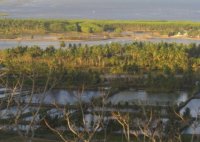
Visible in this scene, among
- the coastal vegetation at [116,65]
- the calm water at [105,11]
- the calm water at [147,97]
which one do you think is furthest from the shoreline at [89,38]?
the calm water at [147,97]

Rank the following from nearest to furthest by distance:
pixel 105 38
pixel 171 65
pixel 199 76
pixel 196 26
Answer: pixel 199 76 < pixel 171 65 < pixel 105 38 < pixel 196 26

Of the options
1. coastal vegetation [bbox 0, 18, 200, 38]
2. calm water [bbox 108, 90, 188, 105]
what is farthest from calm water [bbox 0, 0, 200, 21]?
calm water [bbox 108, 90, 188, 105]

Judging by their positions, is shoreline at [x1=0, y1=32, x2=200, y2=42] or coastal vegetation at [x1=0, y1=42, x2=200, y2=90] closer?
coastal vegetation at [x1=0, y1=42, x2=200, y2=90]

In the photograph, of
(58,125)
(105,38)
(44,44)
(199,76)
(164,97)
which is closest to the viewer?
(58,125)

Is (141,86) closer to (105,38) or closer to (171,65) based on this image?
(171,65)

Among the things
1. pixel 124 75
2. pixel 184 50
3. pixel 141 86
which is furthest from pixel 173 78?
pixel 184 50

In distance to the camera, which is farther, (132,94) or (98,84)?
(98,84)

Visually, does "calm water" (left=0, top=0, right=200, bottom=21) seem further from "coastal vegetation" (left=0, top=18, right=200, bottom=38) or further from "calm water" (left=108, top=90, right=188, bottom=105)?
"calm water" (left=108, top=90, right=188, bottom=105)

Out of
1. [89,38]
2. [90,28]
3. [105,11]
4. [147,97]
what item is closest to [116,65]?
[147,97]

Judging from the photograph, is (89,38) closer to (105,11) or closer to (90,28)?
(90,28)

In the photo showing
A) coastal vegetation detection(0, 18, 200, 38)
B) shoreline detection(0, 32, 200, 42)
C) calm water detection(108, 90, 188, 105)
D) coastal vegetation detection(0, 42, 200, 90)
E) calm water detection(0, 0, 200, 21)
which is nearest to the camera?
calm water detection(108, 90, 188, 105)
